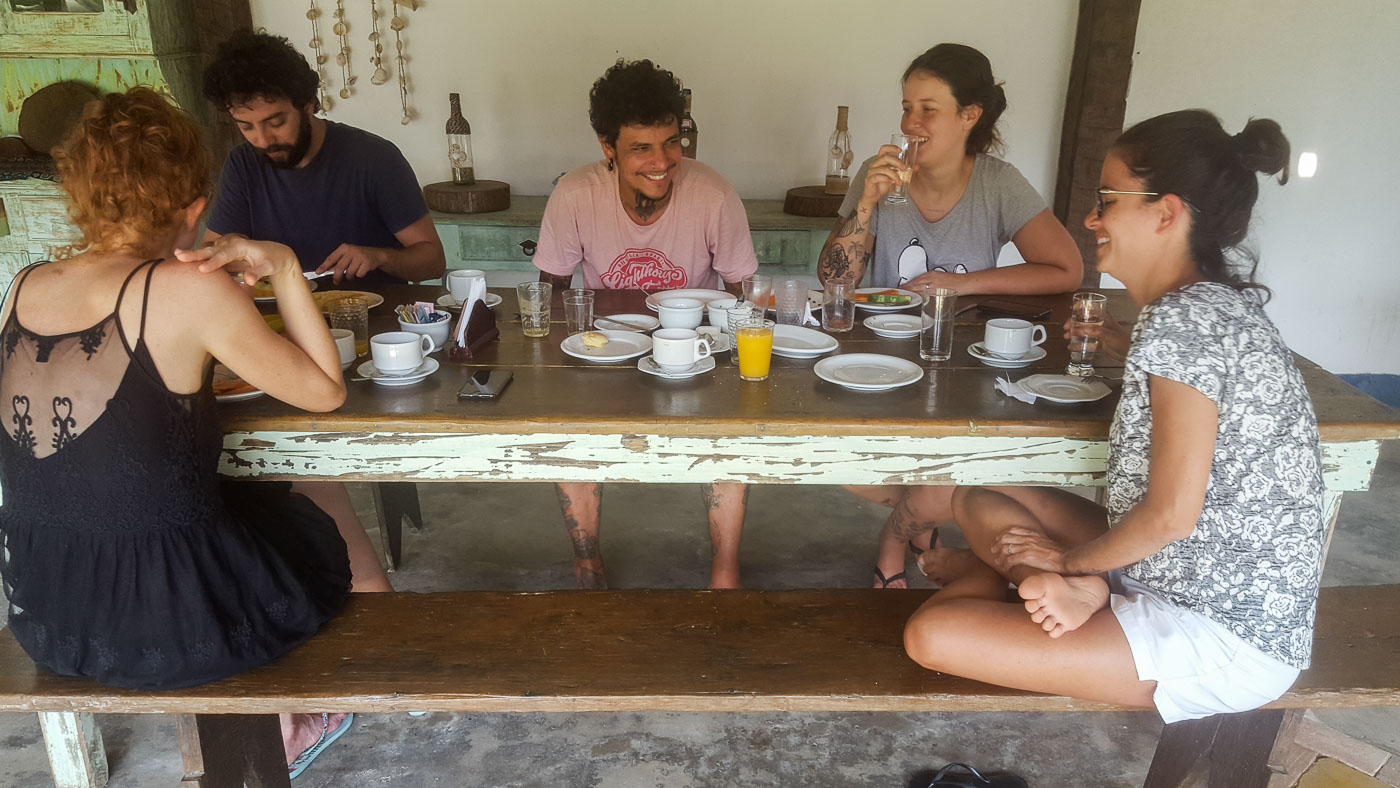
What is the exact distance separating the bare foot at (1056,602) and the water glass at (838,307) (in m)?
0.82

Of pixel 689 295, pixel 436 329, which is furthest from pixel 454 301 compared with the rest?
pixel 689 295

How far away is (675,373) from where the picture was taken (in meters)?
1.79

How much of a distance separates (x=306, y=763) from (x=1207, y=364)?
1827 mm

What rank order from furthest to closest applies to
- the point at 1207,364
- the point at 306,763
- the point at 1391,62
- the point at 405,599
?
the point at 1391,62, the point at 306,763, the point at 405,599, the point at 1207,364

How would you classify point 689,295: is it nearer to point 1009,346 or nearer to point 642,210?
point 642,210

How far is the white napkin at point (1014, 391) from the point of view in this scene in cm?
170

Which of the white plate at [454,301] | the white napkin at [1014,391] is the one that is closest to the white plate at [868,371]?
the white napkin at [1014,391]

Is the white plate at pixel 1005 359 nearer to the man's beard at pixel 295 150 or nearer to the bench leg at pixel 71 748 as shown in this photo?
the bench leg at pixel 71 748

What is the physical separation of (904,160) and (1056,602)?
133 cm

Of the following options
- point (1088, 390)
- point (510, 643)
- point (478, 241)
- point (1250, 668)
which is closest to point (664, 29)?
point (478, 241)

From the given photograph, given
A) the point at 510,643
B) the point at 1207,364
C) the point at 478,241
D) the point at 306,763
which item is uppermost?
the point at 1207,364

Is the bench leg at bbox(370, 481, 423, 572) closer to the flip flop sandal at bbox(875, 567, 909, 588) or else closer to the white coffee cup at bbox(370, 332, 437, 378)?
the white coffee cup at bbox(370, 332, 437, 378)

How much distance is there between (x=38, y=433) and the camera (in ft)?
4.63

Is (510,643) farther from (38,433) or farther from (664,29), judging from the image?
(664,29)
